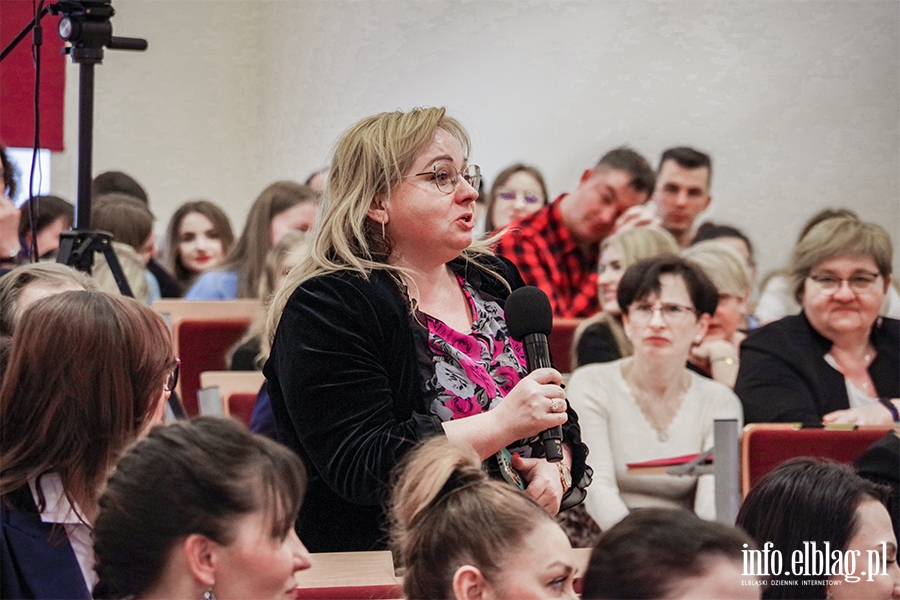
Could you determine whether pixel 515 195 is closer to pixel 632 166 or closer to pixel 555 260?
pixel 632 166

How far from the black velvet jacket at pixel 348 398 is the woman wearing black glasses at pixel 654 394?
114 cm

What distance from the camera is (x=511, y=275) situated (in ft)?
5.83

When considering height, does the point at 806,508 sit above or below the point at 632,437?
above

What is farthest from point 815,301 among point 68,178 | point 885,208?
point 68,178

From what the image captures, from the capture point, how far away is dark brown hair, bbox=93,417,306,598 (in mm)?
1100

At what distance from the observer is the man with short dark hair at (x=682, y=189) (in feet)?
14.1

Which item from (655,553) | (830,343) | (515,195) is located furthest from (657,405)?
(515,195)

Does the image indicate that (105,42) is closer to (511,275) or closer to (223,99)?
(511,275)

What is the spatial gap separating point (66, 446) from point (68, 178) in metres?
5.37

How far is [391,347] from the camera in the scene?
4.90 feet

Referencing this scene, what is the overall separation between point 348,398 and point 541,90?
426cm

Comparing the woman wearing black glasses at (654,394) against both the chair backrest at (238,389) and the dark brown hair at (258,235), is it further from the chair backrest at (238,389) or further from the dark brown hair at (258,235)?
the dark brown hair at (258,235)

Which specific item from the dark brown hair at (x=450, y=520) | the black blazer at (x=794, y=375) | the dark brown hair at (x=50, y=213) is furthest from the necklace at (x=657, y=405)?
the dark brown hair at (x=50, y=213)

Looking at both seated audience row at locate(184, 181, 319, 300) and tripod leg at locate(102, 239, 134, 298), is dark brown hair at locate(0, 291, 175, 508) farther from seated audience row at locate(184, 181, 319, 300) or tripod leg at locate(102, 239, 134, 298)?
seated audience row at locate(184, 181, 319, 300)
